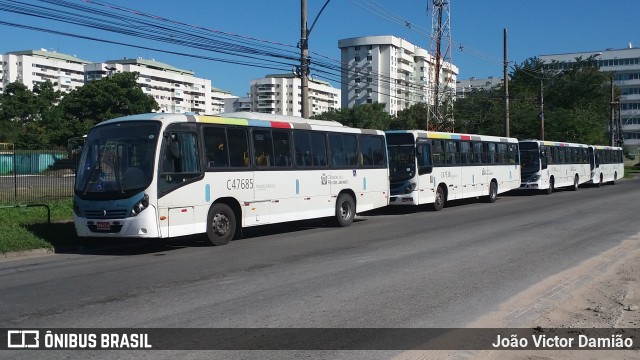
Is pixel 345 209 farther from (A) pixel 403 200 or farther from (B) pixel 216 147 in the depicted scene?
(B) pixel 216 147

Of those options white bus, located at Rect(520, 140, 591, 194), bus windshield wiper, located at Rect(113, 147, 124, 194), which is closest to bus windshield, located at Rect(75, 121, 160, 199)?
bus windshield wiper, located at Rect(113, 147, 124, 194)

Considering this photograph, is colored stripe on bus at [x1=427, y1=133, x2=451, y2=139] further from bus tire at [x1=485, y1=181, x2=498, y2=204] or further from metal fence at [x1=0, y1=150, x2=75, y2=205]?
metal fence at [x1=0, y1=150, x2=75, y2=205]

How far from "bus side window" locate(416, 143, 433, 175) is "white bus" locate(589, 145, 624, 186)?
2307 centimetres

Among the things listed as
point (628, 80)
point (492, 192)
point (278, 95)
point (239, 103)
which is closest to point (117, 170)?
point (492, 192)

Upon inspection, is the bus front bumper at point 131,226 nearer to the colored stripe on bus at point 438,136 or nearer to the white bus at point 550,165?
the colored stripe on bus at point 438,136

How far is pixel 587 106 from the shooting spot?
75188 mm

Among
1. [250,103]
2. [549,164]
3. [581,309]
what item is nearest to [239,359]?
[581,309]

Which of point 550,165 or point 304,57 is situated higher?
point 304,57

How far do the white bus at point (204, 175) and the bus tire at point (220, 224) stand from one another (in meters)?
0.02

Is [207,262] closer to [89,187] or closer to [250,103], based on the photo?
[89,187]

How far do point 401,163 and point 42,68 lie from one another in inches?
5657

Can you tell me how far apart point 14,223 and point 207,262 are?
21.8 ft

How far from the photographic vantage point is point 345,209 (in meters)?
19.0

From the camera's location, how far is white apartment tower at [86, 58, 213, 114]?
141750 mm
